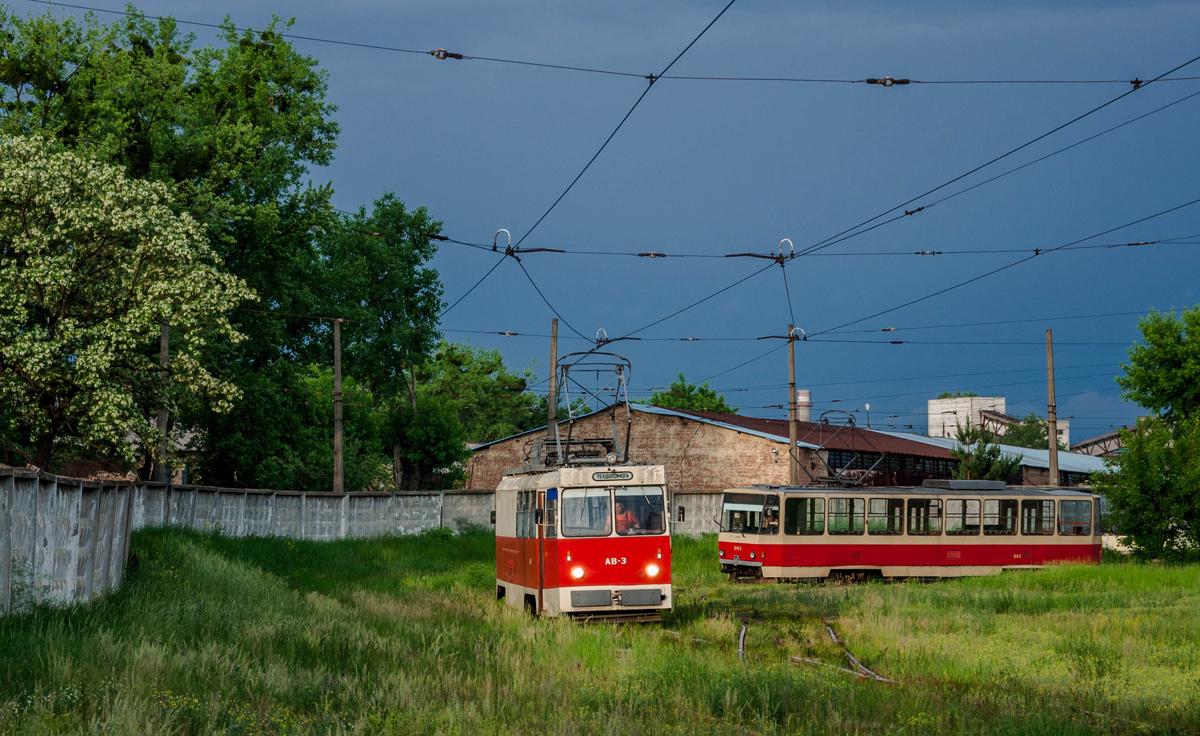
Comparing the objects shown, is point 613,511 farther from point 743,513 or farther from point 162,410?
point 162,410

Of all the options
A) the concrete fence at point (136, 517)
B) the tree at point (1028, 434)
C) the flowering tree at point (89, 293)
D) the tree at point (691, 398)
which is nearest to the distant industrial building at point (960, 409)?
the tree at point (1028, 434)

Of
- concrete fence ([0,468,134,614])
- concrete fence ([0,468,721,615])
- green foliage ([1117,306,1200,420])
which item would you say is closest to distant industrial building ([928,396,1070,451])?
green foliage ([1117,306,1200,420])

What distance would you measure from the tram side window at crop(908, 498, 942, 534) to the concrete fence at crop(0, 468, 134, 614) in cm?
1947

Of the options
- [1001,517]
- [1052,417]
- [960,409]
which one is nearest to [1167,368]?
[1052,417]

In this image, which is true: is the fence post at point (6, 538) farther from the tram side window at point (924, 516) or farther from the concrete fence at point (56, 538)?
the tram side window at point (924, 516)

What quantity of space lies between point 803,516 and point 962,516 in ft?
15.9

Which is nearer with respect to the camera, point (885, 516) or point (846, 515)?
point (846, 515)

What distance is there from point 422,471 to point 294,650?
1789 inches

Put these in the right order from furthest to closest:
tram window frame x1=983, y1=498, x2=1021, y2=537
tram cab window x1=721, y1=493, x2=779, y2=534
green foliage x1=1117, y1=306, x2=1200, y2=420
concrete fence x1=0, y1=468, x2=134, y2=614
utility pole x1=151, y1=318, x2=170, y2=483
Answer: green foliage x1=1117, y1=306, x2=1200, y2=420
tram window frame x1=983, y1=498, x2=1021, y2=537
tram cab window x1=721, y1=493, x2=779, y2=534
utility pole x1=151, y1=318, x2=170, y2=483
concrete fence x1=0, y1=468, x2=134, y2=614

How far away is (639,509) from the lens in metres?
17.0

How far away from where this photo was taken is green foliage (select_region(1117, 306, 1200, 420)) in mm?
44250

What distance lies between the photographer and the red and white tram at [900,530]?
2669 centimetres

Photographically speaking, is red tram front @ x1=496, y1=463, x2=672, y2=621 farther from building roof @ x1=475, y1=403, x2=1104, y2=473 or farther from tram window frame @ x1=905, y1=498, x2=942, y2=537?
building roof @ x1=475, y1=403, x2=1104, y2=473

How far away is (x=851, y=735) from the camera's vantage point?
8125 millimetres
